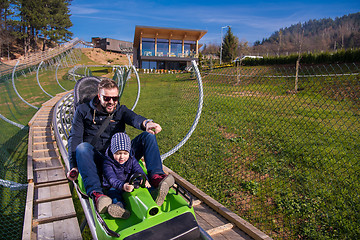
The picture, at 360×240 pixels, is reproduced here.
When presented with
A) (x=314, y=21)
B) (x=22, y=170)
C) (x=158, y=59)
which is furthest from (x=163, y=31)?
(x=314, y=21)

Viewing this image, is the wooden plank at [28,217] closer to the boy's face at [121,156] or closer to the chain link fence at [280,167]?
the boy's face at [121,156]

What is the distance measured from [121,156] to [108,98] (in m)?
0.84

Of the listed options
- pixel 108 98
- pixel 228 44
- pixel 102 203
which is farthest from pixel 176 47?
pixel 102 203

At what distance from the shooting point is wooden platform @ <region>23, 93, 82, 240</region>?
9.89 feet

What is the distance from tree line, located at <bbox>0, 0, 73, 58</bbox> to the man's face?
154ft

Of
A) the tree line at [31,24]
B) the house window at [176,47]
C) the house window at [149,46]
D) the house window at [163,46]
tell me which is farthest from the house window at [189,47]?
→ the tree line at [31,24]

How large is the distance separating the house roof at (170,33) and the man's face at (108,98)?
31.5 m

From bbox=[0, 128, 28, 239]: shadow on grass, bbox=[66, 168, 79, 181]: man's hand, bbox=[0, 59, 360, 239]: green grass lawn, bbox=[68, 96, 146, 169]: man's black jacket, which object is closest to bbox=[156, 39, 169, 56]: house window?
bbox=[0, 59, 360, 239]: green grass lawn

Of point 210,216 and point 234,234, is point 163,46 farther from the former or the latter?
point 234,234

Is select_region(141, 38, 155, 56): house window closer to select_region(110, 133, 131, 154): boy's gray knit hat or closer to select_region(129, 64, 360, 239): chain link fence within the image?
select_region(129, 64, 360, 239): chain link fence

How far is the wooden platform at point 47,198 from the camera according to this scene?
3.02 meters

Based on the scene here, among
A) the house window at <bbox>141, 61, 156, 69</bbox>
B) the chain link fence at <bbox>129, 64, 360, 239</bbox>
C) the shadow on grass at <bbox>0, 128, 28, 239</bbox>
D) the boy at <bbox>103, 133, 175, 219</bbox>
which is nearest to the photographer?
the boy at <bbox>103, 133, 175, 219</bbox>

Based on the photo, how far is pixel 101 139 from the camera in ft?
11.0

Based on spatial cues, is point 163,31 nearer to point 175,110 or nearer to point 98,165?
point 175,110
